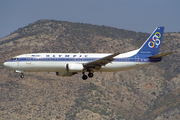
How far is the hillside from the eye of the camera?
110 meters

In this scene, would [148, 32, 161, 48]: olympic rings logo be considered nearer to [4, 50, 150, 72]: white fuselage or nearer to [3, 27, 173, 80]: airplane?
[3, 27, 173, 80]: airplane

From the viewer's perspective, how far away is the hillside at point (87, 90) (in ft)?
362

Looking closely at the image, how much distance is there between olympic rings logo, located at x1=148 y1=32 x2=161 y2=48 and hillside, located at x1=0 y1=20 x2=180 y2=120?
44046 millimetres

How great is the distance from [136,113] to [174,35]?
223ft

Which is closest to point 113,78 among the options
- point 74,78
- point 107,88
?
point 107,88

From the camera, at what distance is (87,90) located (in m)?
121

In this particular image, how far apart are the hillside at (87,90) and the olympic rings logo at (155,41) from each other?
145ft

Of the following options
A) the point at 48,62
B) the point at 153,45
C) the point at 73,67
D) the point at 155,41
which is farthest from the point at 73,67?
the point at 155,41

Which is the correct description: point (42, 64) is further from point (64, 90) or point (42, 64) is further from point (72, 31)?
point (72, 31)

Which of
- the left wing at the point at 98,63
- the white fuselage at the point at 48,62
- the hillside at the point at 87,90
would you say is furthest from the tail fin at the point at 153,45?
the hillside at the point at 87,90

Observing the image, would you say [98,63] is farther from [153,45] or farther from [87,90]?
[87,90]

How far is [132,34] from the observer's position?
600ft

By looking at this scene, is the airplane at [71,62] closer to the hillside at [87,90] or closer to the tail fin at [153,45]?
the tail fin at [153,45]

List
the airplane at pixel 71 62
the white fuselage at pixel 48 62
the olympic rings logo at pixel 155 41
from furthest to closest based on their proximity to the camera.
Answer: the olympic rings logo at pixel 155 41, the white fuselage at pixel 48 62, the airplane at pixel 71 62
